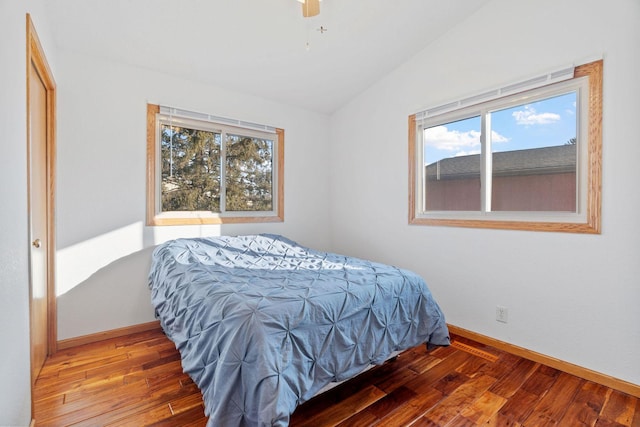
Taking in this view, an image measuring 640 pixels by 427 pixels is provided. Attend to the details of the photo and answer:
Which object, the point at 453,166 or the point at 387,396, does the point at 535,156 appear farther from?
the point at 387,396

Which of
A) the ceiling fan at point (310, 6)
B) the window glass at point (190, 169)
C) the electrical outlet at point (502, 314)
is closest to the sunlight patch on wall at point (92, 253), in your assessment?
the window glass at point (190, 169)

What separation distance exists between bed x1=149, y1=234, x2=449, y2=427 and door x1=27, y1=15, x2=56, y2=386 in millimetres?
697

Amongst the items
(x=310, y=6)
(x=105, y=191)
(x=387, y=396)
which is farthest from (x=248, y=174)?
(x=387, y=396)

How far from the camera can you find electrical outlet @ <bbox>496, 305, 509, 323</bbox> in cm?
242

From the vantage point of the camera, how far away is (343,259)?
2.55 metres

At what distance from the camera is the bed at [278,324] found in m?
1.24

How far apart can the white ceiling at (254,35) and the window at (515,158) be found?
722 millimetres

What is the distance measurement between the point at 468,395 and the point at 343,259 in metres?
1.21

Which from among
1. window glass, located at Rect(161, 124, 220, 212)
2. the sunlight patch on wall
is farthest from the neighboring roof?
the sunlight patch on wall

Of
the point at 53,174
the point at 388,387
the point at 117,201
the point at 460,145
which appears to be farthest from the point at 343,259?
the point at 53,174

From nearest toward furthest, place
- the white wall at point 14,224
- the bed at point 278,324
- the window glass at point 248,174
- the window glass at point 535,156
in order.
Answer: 1. the white wall at point 14,224
2. the bed at point 278,324
3. the window glass at point 535,156
4. the window glass at point 248,174

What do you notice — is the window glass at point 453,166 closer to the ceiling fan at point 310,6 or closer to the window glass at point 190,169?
the ceiling fan at point 310,6

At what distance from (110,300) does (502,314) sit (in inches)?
127

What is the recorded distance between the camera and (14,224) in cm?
128
